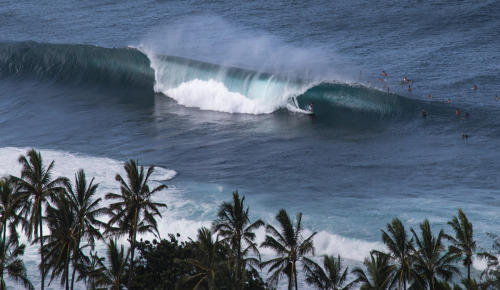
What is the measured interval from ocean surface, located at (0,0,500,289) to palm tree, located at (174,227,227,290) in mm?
11537

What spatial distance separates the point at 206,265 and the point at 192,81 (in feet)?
138

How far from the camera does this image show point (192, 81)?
67.3m

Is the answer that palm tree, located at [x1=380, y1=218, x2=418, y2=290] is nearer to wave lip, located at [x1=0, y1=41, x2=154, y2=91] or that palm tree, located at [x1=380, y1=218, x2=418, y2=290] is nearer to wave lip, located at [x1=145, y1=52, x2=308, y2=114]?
wave lip, located at [x1=145, y1=52, x2=308, y2=114]

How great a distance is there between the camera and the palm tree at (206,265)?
1014 inches

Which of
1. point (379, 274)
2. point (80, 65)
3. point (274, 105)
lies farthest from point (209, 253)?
point (80, 65)

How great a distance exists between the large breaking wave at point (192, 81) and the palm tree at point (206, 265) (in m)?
33.1

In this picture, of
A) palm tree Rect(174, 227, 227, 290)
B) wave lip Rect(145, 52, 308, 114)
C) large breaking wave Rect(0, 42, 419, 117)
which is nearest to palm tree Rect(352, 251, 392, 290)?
palm tree Rect(174, 227, 227, 290)

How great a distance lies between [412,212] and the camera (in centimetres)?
Result: 4059

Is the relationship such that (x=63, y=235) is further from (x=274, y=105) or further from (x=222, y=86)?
(x=222, y=86)

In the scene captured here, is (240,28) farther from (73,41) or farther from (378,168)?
(378,168)

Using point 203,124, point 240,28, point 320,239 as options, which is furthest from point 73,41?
point 320,239

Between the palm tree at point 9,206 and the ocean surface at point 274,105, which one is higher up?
the ocean surface at point 274,105

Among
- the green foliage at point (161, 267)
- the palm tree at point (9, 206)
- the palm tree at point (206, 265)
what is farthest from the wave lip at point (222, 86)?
the palm tree at point (206, 265)

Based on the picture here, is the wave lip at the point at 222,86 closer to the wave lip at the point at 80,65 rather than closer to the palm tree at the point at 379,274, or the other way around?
the wave lip at the point at 80,65
